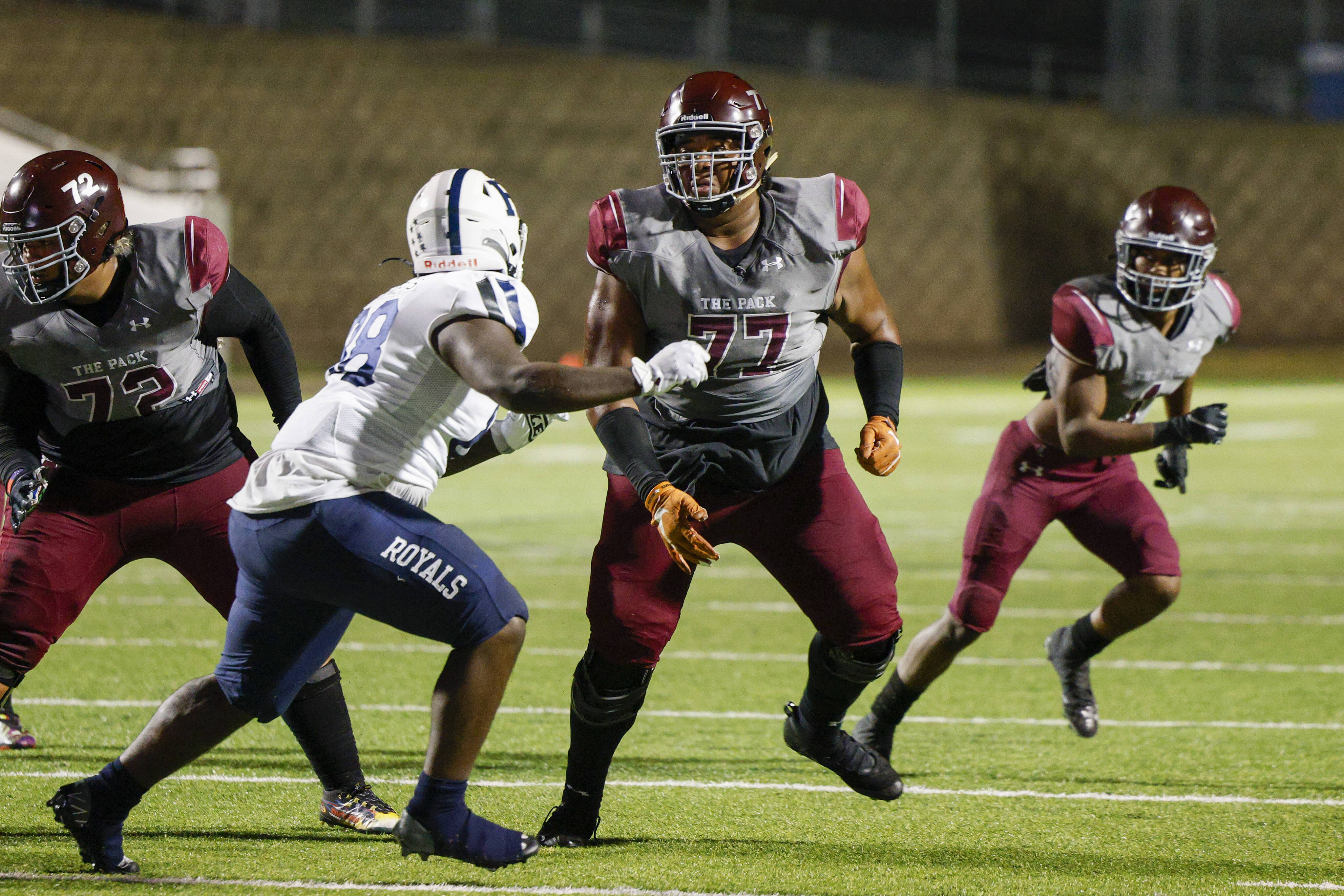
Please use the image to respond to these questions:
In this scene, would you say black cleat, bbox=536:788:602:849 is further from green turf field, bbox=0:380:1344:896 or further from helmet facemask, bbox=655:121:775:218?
helmet facemask, bbox=655:121:775:218

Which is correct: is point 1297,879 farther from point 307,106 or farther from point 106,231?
point 307,106

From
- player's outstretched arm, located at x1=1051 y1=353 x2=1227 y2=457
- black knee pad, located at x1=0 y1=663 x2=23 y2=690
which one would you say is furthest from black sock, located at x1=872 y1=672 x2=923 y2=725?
black knee pad, located at x1=0 y1=663 x2=23 y2=690

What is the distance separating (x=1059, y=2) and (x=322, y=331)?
13.7 meters

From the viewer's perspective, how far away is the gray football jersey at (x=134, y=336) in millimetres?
3529

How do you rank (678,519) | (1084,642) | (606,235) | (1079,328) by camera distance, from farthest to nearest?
(1084,642)
(1079,328)
(606,235)
(678,519)

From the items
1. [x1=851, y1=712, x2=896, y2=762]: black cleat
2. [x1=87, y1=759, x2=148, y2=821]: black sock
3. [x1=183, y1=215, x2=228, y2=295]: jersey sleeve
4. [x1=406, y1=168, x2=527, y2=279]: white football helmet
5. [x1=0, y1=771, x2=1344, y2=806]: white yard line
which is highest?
[x1=406, y1=168, x2=527, y2=279]: white football helmet

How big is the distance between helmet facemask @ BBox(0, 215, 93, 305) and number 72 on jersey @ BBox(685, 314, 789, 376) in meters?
1.40

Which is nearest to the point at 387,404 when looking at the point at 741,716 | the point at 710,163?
the point at 710,163

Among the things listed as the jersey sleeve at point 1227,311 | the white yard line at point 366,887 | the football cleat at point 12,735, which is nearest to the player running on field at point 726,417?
the white yard line at point 366,887

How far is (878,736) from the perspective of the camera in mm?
4508

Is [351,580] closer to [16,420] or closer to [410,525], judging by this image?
[410,525]

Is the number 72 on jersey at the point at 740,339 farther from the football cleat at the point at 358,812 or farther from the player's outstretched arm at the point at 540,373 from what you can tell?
the football cleat at the point at 358,812

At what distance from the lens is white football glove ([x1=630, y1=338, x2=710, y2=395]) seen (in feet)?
9.78

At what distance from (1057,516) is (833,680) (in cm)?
136
